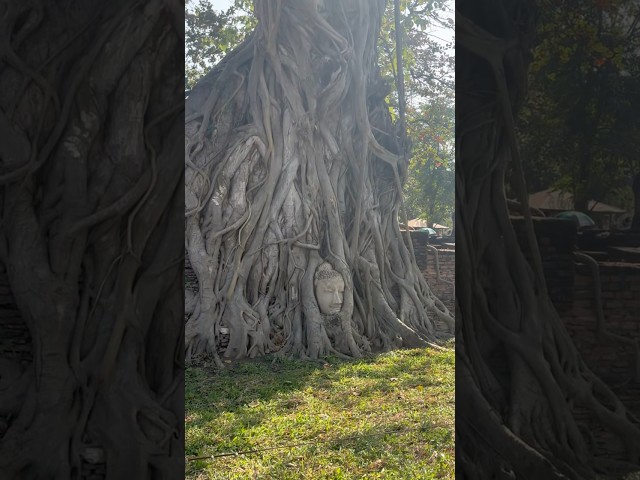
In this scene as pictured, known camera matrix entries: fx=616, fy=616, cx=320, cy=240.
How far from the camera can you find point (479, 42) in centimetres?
206

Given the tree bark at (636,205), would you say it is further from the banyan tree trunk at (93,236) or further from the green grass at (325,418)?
the green grass at (325,418)

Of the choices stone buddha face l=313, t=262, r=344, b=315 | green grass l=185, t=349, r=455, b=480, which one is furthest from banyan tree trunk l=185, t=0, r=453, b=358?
green grass l=185, t=349, r=455, b=480

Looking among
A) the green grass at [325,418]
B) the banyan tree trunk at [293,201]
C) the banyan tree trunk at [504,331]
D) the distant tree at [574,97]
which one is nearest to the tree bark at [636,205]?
the distant tree at [574,97]

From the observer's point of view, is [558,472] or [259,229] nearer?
[558,472]

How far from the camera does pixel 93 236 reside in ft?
6.88

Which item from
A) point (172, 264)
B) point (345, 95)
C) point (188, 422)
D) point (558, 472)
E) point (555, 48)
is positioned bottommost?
point (188, 422)

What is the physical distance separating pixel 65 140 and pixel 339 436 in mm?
2946

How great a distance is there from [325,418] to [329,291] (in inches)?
118

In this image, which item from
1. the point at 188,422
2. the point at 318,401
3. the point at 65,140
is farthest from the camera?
the point at 318,401

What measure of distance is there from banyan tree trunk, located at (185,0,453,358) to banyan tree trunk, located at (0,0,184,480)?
5176 millimetres

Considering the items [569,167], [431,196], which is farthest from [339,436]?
[431,196]

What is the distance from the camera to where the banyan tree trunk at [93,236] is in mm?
2045

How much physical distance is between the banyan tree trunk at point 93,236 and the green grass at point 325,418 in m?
1.66

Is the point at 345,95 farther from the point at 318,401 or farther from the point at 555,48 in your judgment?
the point at 555,48
